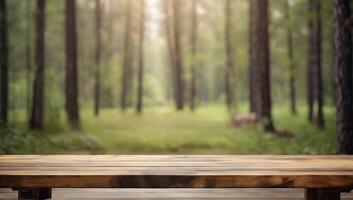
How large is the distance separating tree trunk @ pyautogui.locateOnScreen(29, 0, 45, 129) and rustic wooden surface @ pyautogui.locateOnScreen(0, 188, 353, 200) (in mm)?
11541

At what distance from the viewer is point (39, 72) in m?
17.6

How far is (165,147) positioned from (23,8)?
3108cm

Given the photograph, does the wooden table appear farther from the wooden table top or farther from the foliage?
the foliage

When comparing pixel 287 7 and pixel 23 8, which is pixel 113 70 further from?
pixel 287 7

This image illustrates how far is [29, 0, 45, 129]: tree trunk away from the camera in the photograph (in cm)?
1738

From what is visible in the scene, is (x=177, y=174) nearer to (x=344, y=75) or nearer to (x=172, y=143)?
(x=344, y=75)

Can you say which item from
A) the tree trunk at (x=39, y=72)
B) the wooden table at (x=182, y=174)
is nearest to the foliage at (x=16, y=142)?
the tree trunk at (x=39, y=72)

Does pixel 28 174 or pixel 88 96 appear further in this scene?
pixel 88 96

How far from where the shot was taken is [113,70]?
4128 centimetres

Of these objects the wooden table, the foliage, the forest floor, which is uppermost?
the wooden table

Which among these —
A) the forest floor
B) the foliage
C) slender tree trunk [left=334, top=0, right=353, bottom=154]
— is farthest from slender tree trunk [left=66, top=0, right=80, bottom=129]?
slender tree trunk [left=334, top=0, right=353, bottom=154]

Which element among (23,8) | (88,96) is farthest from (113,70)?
(88,96)

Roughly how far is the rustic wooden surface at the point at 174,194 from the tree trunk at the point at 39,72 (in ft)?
37.9

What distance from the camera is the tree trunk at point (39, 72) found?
17375 millimetres
